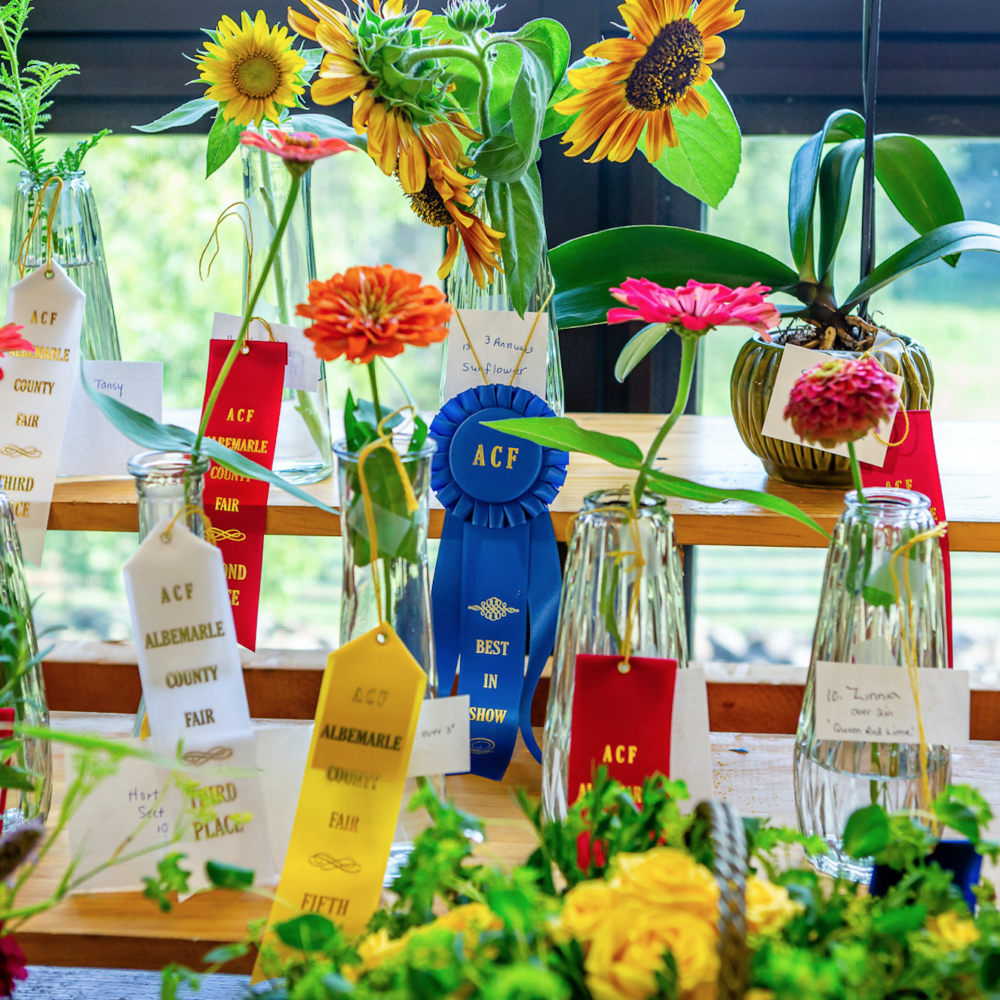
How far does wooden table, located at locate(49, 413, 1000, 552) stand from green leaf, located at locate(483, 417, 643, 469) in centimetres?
9

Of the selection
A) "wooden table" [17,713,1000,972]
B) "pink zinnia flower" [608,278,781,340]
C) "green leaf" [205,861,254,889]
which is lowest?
"wooden table" [17,713,1000,972]

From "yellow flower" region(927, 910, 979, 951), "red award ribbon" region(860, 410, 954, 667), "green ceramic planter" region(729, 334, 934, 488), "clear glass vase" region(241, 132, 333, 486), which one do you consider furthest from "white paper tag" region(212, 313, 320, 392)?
"yellow flower" region(927, 910, 979, 951)

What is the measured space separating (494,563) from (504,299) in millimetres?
206

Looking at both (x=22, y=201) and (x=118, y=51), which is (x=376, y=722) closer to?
(x=22, y=201)

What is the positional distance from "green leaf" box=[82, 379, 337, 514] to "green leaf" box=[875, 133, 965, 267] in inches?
21.1

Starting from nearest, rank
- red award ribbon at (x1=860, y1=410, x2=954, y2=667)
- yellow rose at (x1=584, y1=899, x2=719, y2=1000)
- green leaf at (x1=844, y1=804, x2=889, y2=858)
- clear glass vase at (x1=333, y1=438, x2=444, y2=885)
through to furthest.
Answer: yellow rose at (x1=584, y1=899, x2=719, y2=1000) < green leaf at (x1=844, y1=804, x2=889, y2=858) < clear glass vase at (x1=333, y1=438, x2=444, y2=885) < red award ribbon at (x1=860, y1=410, x2=954, y2=667)

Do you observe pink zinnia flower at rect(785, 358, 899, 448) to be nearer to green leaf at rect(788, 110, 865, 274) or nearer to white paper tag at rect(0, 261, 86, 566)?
green leaf at rect(788, 110, 865, 274)

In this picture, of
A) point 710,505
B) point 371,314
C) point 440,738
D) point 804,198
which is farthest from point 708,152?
point 440,738

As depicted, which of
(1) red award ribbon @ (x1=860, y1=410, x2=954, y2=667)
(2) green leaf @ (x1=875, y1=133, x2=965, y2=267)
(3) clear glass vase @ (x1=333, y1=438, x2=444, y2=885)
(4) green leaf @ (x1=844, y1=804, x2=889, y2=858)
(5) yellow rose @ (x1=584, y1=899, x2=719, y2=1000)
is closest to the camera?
(5) yellow rose @ (x1=584, y1=899, x2=719, y2=1000)

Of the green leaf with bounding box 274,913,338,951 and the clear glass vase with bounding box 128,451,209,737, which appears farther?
the clear glass vase with bounding box 128,451,209,737

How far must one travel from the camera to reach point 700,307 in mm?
572

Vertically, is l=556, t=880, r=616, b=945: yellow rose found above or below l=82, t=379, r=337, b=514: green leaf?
below

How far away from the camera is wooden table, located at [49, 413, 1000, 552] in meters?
0.70

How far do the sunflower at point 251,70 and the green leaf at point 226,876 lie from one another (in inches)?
19.8
